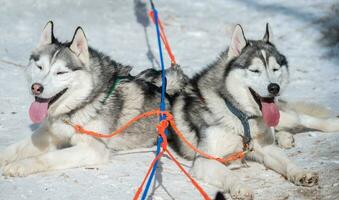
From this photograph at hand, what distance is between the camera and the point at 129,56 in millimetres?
6309

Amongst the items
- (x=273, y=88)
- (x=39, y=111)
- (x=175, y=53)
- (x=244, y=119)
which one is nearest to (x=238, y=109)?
(x=244, y=119)

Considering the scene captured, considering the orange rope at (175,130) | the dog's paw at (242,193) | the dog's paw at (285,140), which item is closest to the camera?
the dog's paw at (242,193)

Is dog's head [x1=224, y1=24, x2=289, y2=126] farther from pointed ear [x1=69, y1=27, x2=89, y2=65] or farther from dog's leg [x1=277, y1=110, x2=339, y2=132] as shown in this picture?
pointed ear [x1=69, y1=27, x2=89, y2=65]

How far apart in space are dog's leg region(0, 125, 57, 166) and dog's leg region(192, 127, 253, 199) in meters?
1.06

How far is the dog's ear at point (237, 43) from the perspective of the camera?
3.76 m

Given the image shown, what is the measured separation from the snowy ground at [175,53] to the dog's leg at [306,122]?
9 cm

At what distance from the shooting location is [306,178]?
3295 millimetres

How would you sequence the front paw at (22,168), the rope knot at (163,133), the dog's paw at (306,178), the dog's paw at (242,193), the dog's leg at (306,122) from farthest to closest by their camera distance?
the dog's leg at (306,122) → the rope knot at (163,133) → the front paw at (22,168) → the dog's paw at (306,178) → the dog's paw at (242,193)

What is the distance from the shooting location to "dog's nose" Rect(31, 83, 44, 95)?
11.4ft

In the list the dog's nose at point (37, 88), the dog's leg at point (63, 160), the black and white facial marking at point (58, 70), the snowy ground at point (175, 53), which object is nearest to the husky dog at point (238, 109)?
the snowy ground at point (175, 53)

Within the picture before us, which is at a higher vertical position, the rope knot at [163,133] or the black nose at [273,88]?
the black nose at [273,88]

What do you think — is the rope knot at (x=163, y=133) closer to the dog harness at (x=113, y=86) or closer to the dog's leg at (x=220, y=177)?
the dog's leg at (x=220, y=177)

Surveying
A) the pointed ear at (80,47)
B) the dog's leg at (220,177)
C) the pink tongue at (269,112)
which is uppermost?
the pointed ear at (80,47)

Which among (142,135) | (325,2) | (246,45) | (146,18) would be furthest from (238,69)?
→ (325,2)
